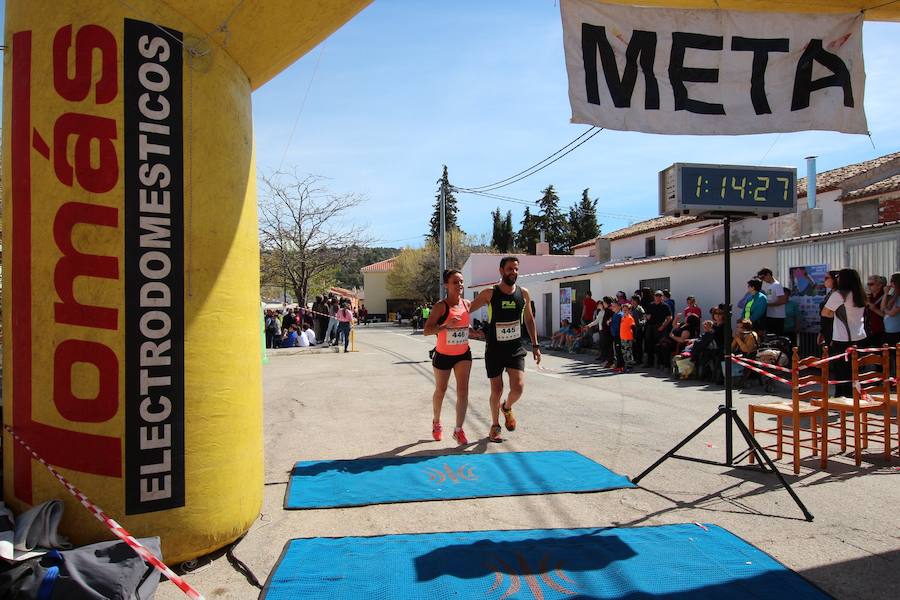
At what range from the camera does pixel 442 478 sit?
533cm

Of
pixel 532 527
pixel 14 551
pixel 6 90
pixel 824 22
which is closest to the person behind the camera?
pixel 14 551

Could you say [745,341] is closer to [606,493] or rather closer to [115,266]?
[606,493]

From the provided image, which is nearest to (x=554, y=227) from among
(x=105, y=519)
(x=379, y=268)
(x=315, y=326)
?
(x=379, y=268)

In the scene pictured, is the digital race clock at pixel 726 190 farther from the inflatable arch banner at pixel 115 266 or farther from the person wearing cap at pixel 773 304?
the person wearing cap at pixel 773 304

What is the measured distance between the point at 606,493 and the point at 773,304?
975 cm

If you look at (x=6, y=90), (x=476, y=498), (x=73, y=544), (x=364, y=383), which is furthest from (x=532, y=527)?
(x=364, y=383)

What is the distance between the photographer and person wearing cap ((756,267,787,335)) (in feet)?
41.9

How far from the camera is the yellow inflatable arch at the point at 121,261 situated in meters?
3.35

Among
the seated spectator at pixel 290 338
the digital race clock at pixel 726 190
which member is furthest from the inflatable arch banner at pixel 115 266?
the seated spectator at pixel 290 338

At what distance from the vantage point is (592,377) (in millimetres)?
13055

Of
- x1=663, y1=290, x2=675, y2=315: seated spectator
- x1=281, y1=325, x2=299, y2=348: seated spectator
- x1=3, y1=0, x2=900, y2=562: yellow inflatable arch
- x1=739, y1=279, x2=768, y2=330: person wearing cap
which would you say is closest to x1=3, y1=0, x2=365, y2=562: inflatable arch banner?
x1=3, y1=0, x2=900, y2=562: yellow inflatable arch

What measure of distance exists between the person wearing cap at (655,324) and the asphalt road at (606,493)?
4.01 meters

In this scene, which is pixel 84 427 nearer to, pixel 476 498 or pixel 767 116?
pixel 476 498

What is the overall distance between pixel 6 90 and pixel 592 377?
37.4 feet
